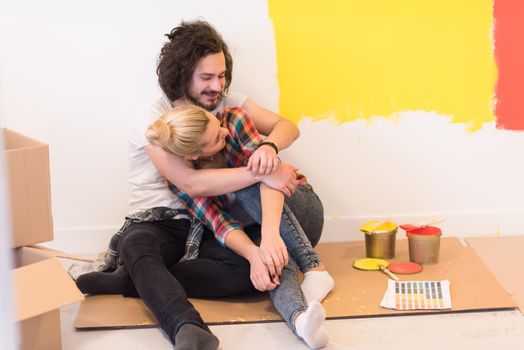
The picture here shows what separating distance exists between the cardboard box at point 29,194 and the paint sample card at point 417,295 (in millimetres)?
905

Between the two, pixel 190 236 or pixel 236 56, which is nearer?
pixel 190 236

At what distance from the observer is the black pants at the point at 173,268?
1799 mm

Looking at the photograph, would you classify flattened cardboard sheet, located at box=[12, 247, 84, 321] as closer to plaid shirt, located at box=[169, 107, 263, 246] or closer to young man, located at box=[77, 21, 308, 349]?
young man, located at box=[77, 21, 308, 349]

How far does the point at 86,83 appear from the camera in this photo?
99.6 inches

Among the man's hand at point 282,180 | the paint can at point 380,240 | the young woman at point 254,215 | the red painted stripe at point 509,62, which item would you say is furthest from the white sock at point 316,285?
the red painted stripe at point 509,62

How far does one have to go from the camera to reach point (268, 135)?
7.27 ft

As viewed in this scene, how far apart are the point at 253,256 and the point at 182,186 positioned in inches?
11.5

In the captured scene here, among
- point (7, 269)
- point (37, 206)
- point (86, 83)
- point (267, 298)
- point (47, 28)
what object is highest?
point (47, 28)

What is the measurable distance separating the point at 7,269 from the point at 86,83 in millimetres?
2114

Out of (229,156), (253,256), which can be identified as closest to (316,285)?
(253,256)

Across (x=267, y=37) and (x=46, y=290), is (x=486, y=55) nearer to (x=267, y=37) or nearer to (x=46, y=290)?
(x=267, y=37)

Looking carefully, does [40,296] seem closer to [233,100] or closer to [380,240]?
[233,100]

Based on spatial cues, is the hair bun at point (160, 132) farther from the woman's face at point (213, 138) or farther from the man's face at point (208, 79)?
the man's face at point (208, 79)

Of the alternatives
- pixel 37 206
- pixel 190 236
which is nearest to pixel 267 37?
pixel 190 236
